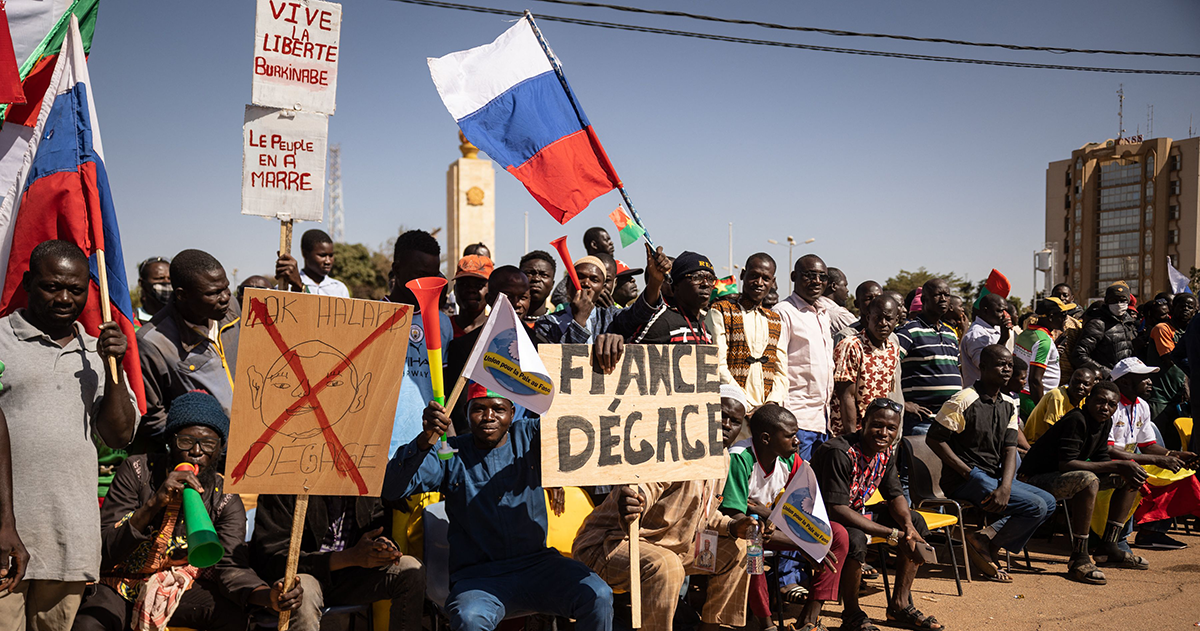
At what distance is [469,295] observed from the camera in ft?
19.5

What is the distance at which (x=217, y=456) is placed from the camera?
13.6 ft

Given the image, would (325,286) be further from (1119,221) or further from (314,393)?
(1119,221)

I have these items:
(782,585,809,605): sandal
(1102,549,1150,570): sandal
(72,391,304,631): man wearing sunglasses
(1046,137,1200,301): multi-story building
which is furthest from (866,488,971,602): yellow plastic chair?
(1046,137,1200,301): multi-story building

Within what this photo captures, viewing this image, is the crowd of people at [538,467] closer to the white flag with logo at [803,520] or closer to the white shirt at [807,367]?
the white shirt at [807,367]

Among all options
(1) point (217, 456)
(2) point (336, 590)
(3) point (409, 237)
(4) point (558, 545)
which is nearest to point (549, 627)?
(4) point (558, 545)

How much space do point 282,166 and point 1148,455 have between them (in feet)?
26.5

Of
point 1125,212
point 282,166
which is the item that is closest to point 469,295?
point 282,166

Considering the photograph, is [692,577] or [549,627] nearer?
[549,627]

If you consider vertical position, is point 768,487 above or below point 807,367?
below

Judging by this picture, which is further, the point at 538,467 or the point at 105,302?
the point at 538,467

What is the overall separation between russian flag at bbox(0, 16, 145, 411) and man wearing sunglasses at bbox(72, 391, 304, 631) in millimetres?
309

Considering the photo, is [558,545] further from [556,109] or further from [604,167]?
[556,109]

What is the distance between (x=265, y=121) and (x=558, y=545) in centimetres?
328

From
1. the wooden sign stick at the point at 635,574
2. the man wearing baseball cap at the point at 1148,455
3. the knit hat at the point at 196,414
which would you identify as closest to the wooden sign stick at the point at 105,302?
the knit hat at the point at 196,414
